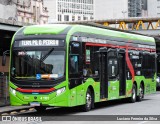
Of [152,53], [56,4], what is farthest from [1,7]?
[56,4]

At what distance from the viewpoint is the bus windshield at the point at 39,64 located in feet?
55.0

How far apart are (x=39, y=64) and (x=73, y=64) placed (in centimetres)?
125

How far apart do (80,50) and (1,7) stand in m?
67.4

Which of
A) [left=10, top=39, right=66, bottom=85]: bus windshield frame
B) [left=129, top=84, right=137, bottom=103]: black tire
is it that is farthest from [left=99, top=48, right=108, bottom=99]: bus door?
[left=129, top=84, right=137, bottom=103]: black tire

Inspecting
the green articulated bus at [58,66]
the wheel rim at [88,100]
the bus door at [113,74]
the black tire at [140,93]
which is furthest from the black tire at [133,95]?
the wheel rim at [88,100]

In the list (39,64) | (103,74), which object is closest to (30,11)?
(103,74)

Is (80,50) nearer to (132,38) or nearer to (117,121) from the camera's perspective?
(117,121)

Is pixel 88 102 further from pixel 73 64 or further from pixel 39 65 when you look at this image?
pixel 39 65

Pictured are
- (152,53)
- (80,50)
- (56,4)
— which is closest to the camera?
(80,50)

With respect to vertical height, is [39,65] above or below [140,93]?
above

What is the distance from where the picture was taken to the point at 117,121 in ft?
49.6

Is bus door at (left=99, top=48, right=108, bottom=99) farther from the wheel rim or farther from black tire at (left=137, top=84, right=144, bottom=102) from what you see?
black tire at (left=137, top=84, right=144, bottom=102)

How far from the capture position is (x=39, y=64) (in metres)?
16.9

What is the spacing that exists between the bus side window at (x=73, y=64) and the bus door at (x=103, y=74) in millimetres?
2600
